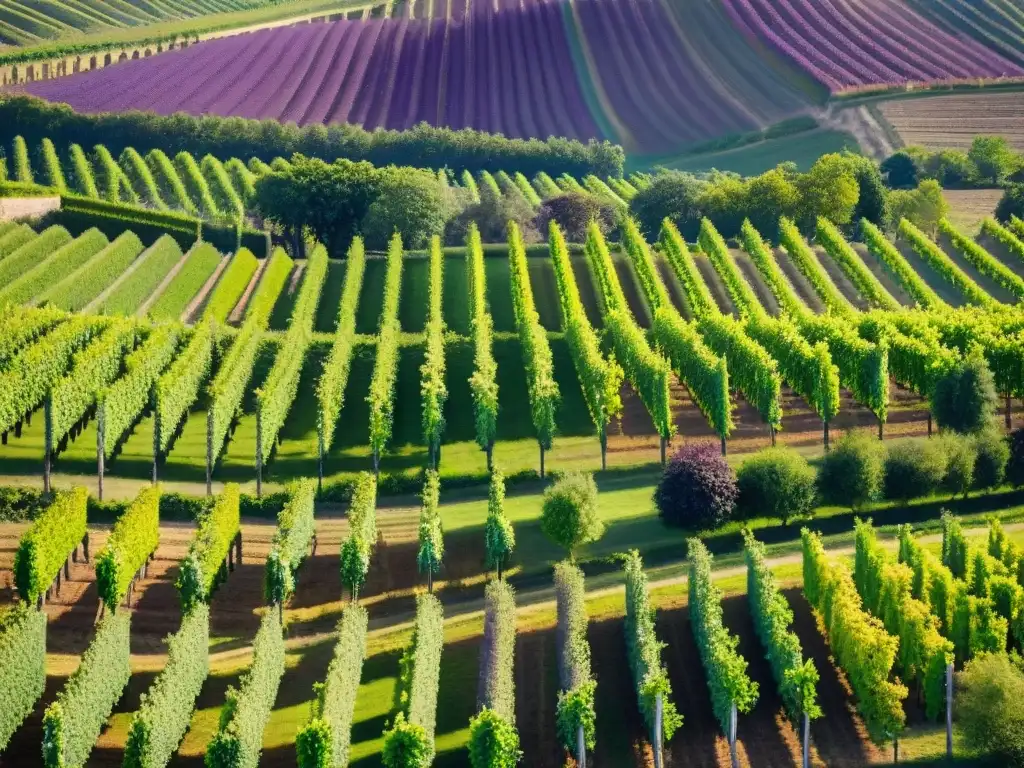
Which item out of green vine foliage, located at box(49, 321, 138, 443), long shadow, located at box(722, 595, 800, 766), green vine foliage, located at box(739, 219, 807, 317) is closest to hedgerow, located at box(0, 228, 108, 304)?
green vine foliage, located at box(49, 321, 138, 443)

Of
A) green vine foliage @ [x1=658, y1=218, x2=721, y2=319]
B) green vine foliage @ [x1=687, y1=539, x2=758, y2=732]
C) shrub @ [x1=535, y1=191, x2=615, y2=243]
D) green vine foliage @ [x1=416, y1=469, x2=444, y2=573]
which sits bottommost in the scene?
green vine foliage @ [x1=687, y1=539, x2=758, y2=732]

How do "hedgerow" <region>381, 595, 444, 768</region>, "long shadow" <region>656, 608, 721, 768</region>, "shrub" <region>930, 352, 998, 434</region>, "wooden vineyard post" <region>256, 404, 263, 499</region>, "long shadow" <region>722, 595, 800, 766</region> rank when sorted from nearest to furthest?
"hedgerow" <region>381, 595, 444, 768</region>, "long shadow" <region>722, 595, 800, 766</region>, "long shadow" <region>656, 608, 721, 768</region>, "wooden vineyard post" <region>256, 404, 263, 499</region>, "shrub" <region>930, 352, 998, 434</region>

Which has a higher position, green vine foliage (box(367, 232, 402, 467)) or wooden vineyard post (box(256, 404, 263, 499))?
green vine foliage (box(367, 232, 402, 467))

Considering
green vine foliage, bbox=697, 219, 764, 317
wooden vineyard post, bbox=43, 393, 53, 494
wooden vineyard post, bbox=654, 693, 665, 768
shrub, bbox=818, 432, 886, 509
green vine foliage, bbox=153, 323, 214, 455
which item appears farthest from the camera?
green vine foliage, bbox=697, 219, 764, 317

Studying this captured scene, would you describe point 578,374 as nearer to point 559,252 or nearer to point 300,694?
point 559,252

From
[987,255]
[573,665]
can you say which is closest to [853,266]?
[987,255]

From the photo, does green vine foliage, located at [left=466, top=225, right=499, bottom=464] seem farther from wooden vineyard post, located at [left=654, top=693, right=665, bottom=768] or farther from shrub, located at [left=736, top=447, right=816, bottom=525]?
wooden vineyard post, located at [left=654, top=693, right=665, bottom=768]
